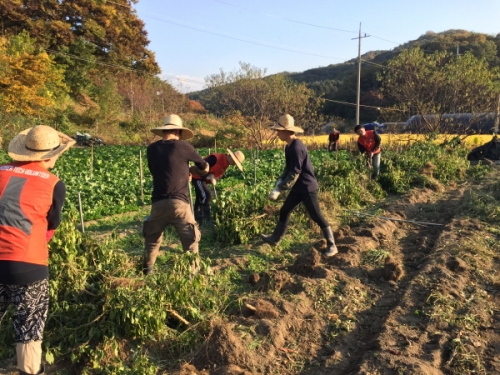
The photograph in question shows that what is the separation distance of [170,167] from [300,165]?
180 centimetres

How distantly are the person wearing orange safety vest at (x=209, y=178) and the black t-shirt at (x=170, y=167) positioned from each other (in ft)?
5.30

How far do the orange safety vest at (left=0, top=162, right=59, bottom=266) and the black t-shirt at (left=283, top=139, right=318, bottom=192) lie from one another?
10.1ft

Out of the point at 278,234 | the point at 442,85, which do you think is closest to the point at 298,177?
the point at 278,234

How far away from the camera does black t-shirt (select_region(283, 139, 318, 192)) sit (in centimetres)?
526

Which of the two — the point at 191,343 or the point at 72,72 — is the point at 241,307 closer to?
the point at 191,343

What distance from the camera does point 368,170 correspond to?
10.1 metres

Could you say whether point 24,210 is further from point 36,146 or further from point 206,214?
point 206,214

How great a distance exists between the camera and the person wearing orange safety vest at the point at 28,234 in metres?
2.68

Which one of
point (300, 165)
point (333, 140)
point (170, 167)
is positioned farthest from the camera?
point (333, 140)

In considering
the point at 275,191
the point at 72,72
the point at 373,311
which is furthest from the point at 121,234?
the point at 72,72

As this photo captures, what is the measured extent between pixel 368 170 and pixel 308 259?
18.8 feet

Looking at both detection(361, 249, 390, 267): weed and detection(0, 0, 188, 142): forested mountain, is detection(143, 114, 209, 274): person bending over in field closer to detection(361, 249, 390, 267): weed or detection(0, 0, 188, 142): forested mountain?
detection(361, 249, 390, 267): weed

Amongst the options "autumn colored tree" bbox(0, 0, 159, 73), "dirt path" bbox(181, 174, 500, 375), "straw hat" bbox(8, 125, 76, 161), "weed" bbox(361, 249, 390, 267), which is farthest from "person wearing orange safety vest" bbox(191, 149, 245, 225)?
"autumn colored tree" bbox(0, 0, 159, 73)

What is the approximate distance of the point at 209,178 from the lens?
6066 millimetres
